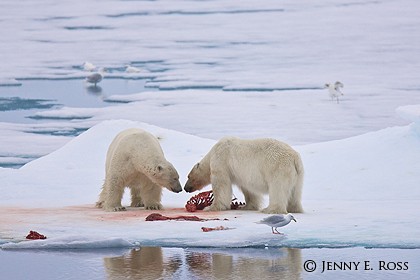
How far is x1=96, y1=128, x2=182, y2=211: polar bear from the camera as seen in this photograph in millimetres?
7492

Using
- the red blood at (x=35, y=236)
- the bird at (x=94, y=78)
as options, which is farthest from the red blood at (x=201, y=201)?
the bird at (x=94, y=78)

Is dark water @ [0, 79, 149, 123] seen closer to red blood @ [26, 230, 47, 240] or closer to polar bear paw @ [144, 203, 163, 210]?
polar bear paw @ [144, 203, 163, 210]

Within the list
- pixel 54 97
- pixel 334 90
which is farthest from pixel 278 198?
pixel 54 97

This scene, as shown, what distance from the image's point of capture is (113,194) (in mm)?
7582

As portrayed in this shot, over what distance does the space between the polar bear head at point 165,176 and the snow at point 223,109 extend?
24 centimetres

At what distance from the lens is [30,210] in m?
7.29

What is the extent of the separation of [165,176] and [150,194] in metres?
0.29

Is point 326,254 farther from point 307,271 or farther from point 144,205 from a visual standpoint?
point 144,205

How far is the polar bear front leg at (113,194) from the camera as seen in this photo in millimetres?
7531

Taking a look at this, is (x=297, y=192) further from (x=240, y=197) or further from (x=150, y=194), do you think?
(x=240, y=197)

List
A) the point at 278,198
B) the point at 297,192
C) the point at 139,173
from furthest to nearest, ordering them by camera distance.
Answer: the point at 139,173 → the point at 297,192 → the point at 278,198

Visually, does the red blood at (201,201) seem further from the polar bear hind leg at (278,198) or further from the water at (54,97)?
the water at (54,97)

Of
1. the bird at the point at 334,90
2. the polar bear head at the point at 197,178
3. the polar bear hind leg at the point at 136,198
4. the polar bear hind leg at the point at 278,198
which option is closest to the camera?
the polar bear hind leg at the point at 278,198

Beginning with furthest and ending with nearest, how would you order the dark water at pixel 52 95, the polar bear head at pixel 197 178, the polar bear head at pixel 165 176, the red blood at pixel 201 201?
the dark water at pixel 52 95
the polar bear head at pixel 197 178
the red blood at pixel 201 201
the polar bear head at pixel 165 176
